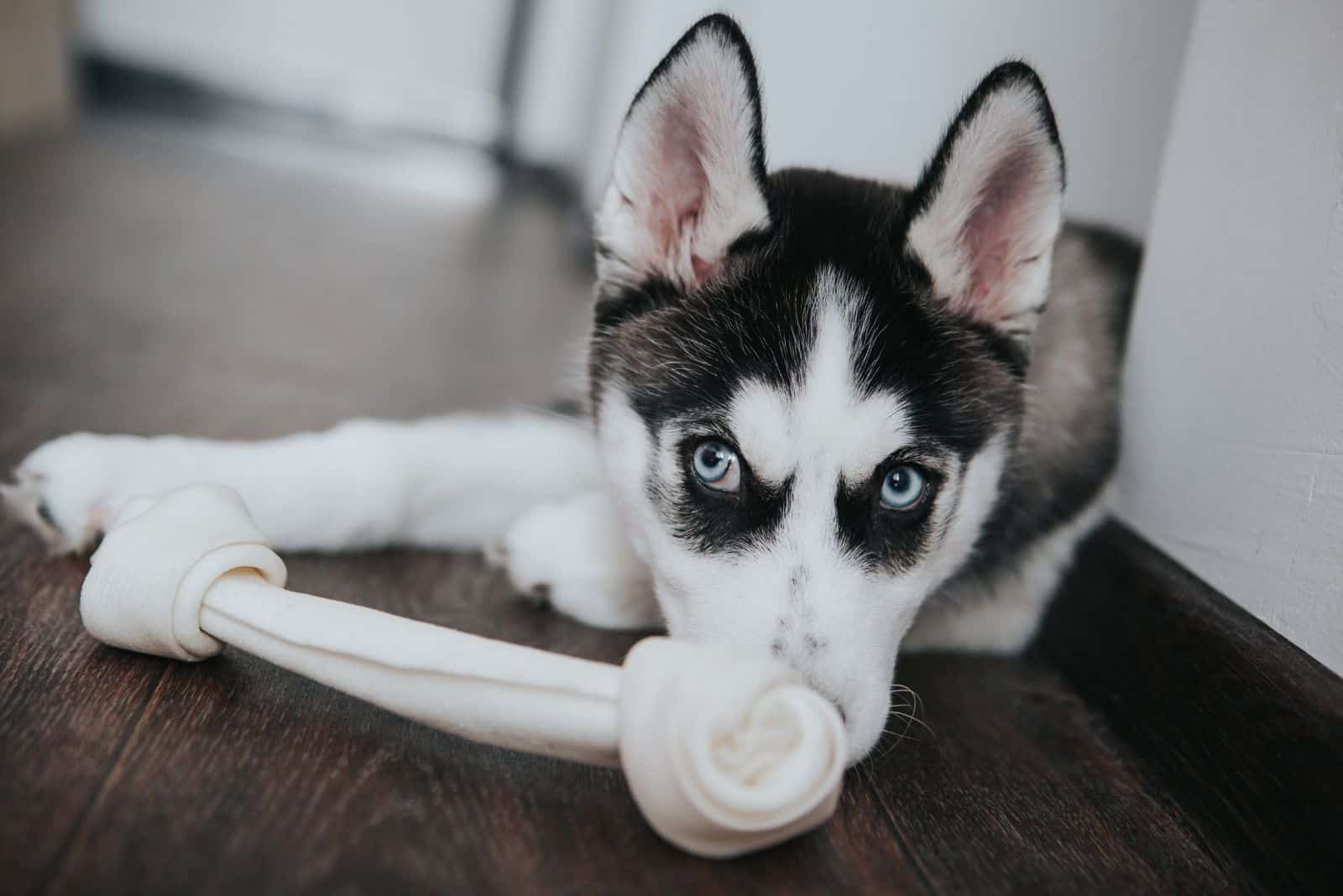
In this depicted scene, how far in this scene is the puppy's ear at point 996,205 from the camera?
135 centimetres

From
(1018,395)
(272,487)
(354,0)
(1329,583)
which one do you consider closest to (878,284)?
(1018,395)

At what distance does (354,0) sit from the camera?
7.92 m

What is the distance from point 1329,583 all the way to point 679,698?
0.85 metres

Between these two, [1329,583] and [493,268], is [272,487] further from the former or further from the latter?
[493,268]

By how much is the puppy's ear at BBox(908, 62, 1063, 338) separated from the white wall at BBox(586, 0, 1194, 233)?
0.93 feet

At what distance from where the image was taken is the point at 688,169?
1.54m

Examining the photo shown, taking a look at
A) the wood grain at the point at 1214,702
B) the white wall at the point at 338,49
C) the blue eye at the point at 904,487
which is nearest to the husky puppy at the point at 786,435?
the blue eye at the point at 904,487

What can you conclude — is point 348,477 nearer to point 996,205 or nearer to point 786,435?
point 786,435

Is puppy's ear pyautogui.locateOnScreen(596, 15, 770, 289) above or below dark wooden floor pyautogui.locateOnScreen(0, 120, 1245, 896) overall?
above

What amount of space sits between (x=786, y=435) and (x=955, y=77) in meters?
0.88

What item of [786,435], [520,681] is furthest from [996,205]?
[520,681]

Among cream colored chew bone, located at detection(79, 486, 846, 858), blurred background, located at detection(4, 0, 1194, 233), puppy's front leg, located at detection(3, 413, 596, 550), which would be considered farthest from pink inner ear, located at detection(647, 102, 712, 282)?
cream colored chew bone, located at detection(79, 486, 846, 858)

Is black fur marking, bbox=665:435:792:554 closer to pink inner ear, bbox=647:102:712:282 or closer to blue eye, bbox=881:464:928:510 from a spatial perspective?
blue eye, bbox=881:464:928:510

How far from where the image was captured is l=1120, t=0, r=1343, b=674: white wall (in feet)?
4.46
